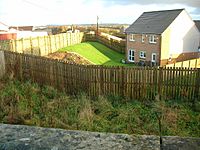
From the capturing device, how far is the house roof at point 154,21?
3156 cm

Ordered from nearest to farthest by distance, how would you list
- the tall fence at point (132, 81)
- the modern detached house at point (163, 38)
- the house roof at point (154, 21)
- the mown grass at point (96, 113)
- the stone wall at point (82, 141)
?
the stone wall at point (82, 141), the mown grass at point (96, 113), the tall fence at point (132, 81), the modern detached house at point (163, 38), the house roof at point (154, 21)

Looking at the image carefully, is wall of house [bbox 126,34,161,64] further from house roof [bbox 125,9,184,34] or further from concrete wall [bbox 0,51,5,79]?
concrete wall [bbox 0,51,5,79]

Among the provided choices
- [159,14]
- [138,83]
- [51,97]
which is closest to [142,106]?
[138,83]

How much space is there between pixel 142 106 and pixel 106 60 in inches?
967

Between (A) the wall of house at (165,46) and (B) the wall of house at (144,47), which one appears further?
(B) the wall of house at (144,47)

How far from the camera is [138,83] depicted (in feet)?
37.0

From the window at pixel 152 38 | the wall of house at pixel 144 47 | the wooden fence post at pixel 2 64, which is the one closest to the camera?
the wooden fence post at pixel 2 64

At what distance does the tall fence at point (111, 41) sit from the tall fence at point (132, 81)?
29.4m

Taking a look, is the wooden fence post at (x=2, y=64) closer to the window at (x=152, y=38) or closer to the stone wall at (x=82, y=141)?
the stone wall at (x=82, y=141)

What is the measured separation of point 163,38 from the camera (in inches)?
1210

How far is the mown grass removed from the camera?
7430 millimetres

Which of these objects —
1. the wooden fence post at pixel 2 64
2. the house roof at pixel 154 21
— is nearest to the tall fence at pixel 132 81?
the wooden fence post at pixel 2 64

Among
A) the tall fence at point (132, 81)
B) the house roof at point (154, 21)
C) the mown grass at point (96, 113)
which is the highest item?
the house roof at point (154, 21)

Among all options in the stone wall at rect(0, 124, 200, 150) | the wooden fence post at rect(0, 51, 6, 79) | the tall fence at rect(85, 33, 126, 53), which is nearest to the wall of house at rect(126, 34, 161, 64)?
the tall fence at rect(85, 33, 126, 53)
